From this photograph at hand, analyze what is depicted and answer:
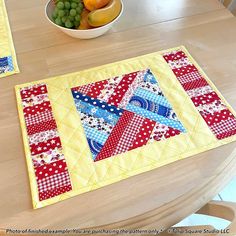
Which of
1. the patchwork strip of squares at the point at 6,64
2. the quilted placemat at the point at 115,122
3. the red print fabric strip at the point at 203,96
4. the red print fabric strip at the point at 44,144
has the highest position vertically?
the red print fabric strip at the point at 203,96

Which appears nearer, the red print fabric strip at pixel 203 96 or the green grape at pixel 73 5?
the red print fabric strip at pixel 203 96

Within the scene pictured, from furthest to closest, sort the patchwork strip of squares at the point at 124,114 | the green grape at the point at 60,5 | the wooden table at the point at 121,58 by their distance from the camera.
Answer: the green grape at the point at 60,5
the patchwork strip of squares at the point at 124,114
the wooden table at the point at 121,58

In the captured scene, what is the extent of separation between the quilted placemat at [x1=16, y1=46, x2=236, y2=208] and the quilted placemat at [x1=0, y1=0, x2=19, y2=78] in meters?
0.08

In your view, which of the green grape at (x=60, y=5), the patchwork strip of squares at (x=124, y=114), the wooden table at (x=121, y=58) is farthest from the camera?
the green grape at (x=60, y=5)

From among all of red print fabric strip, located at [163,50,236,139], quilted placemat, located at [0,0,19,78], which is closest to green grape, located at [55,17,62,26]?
quilted placemat, located at [0,0,19,78]

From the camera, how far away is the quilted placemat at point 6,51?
871 mm

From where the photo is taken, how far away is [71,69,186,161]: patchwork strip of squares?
27.6 inches

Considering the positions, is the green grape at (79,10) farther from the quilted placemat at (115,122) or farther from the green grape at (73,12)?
the quilted placemat at (115,122)

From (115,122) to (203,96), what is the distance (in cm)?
26

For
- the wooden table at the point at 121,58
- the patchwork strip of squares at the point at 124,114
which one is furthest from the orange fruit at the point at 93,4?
the patchwork strip of squares at the point at 124,114

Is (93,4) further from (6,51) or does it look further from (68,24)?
(6,51)

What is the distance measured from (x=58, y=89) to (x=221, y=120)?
45 cm

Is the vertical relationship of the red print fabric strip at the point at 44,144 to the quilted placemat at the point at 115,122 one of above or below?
below

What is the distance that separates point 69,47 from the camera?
0.94 m
